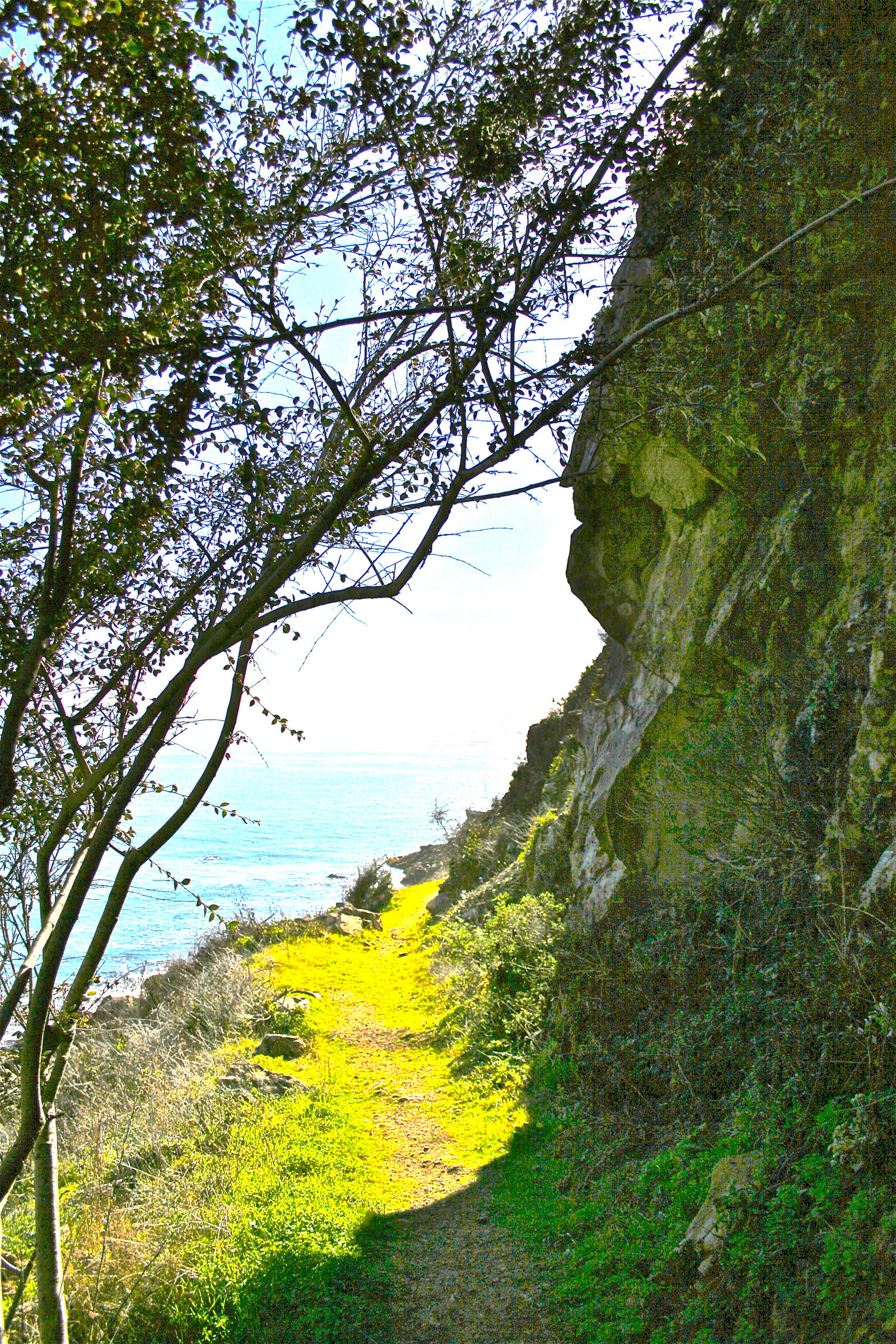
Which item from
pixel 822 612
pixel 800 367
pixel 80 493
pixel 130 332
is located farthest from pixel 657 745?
pixel 130 332

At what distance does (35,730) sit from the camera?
4.38 m

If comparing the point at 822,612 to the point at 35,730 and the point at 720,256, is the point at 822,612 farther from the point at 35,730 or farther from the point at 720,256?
the point at 35,730

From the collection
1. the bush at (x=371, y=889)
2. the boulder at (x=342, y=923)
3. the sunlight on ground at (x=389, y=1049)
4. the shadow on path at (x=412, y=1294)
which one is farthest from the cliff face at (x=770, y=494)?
the bush at (x=371, y=889)

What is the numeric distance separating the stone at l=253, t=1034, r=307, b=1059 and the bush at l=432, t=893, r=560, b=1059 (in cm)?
207

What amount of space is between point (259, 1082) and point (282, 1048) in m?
1.56

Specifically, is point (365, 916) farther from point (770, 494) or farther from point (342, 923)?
point (770, 494)

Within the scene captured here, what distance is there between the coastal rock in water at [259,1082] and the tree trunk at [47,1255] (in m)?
5.09

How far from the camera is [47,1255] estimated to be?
3654 mm

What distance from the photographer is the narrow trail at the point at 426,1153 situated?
5.08 meters

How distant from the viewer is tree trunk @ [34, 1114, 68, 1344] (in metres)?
3.64

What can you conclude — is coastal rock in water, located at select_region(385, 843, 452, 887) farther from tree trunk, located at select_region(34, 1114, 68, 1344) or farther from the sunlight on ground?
tree trunk, located at select_region(34, 1114, 68, 1344)

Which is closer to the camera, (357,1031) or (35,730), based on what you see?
(35,730)

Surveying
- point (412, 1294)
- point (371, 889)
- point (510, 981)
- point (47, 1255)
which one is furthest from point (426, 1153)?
point (371, 889)

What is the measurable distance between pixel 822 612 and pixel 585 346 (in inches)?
153
